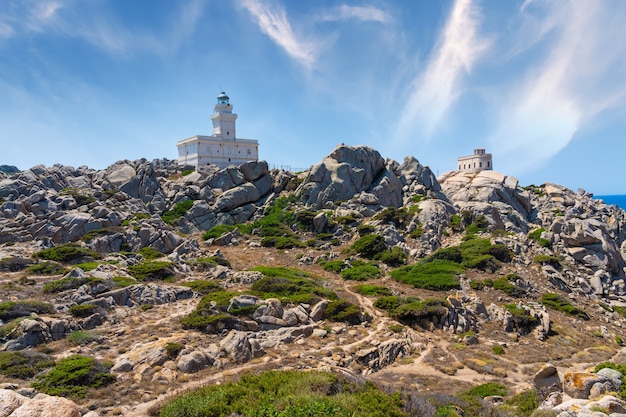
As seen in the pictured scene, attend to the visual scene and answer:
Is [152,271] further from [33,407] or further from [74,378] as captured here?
[33,407]

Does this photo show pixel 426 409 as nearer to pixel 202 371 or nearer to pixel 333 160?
pixel 202 371

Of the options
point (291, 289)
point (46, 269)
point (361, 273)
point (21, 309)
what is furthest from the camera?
point (361, 273)

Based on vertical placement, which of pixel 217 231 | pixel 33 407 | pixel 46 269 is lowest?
pixel 33 407

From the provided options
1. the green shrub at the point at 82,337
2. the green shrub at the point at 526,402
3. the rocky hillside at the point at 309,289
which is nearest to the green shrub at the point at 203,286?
the rocky hillside at the point at 309,289

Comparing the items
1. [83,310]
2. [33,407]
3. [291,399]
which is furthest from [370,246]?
[33,407]

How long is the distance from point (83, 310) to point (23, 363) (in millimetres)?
6161

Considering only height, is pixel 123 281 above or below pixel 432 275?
above

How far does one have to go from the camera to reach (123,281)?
27.0 meters

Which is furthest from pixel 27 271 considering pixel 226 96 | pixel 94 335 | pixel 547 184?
pixel 547 184

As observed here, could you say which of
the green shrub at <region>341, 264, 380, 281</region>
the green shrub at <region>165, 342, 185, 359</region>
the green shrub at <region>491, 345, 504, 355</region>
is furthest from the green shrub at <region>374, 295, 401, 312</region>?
the green shrub at <region>165, 342, 185, 359</region>

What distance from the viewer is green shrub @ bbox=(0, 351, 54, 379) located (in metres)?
15.2

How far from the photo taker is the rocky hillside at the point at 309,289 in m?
15.5

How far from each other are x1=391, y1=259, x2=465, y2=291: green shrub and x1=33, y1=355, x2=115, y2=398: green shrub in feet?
78.4

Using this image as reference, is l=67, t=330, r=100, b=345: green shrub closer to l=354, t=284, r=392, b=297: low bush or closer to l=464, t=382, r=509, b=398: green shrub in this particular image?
l=464, t=382, r=509, b=398: green shrub
